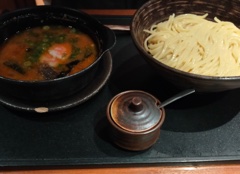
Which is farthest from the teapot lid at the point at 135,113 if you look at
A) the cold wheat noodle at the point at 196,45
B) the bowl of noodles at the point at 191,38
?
the cold wheat noodle at the point at 196,45

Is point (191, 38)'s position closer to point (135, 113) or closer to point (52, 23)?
point (135, 113)

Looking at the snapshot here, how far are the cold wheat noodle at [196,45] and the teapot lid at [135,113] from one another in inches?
14.1

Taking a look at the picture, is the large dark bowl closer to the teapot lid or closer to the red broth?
the red broth

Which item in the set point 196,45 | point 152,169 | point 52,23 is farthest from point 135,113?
point 52,23

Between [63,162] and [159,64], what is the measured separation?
2.12 ft

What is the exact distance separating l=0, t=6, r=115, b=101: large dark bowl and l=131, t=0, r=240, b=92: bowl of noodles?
25cm

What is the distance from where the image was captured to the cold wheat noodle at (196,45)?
5.31ft

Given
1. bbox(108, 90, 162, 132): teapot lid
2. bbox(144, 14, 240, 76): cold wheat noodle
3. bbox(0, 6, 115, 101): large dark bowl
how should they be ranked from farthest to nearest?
bbox(144, 14, 240, 76): cold wheat noodle → bbox(0, 6, 115, 101): large dark bowl → bbox(108, 90, 162, 132): teapot lid

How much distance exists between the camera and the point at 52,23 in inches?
76.4

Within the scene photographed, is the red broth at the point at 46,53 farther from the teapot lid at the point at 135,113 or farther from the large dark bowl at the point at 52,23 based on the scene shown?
the teapot lid at the point at 135,113

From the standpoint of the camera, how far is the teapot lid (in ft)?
4.34

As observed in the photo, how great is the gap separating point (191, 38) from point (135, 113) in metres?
0.68

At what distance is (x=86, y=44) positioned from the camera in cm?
183

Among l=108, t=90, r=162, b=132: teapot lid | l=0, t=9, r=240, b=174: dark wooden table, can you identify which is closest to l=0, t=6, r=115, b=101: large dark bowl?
l=108, t=90, r=162, b=132: teapot lid
